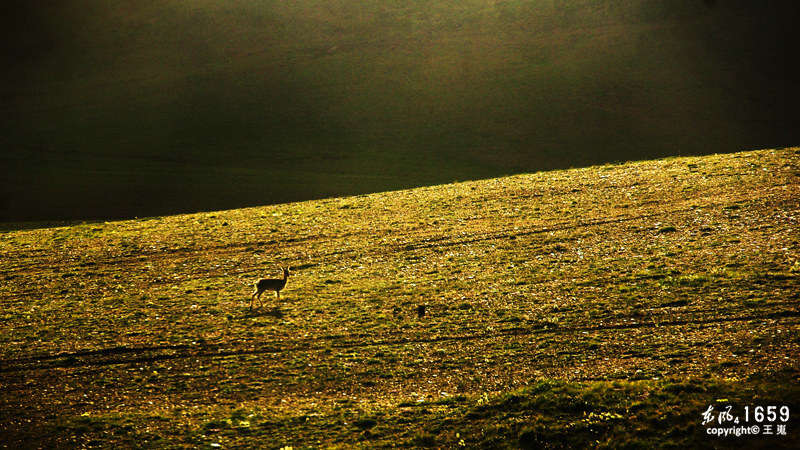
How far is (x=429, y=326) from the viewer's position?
18.0 meters

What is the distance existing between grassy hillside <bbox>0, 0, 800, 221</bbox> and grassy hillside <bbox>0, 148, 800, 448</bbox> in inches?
906

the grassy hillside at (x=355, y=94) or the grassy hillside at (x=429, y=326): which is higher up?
the grassy hillside at (x=355, y=94)

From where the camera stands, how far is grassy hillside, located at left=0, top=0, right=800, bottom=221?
57094mm

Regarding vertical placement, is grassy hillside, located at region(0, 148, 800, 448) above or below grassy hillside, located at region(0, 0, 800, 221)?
below

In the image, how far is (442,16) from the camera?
91688 millimetres

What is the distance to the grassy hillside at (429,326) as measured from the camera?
13.2m

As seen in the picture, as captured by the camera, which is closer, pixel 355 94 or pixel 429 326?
pixel 429 326

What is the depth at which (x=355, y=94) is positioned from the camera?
248 feet

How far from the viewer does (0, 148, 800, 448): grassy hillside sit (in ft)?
43.4

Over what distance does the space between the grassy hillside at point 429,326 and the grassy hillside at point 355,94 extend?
23.0 m

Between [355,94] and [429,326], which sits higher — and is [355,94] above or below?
above

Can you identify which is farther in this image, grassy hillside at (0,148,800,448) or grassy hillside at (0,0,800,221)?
grassy hillside at (0,0,800,221)

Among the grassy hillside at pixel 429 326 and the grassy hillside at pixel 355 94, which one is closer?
the grassy hillside at pixel 429 326

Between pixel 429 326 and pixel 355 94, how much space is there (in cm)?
6012
